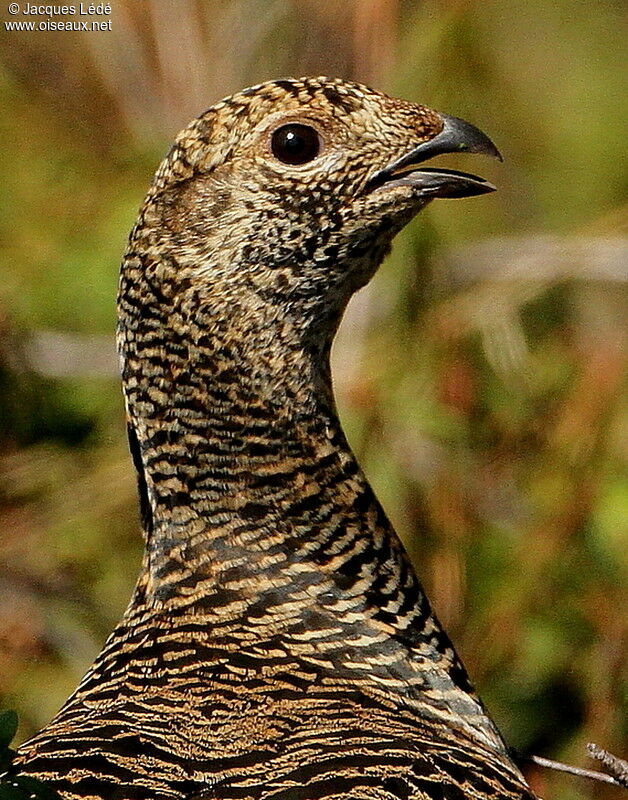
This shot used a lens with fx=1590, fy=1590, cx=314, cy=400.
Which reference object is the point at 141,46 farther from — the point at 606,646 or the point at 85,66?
the point at 606,646

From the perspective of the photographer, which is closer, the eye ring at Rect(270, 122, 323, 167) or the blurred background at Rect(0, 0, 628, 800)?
the eye ring at Rect(270, 122, 323, 167)

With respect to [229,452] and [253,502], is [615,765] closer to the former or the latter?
[253,502]

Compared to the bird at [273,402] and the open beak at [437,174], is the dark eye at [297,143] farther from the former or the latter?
the open beak at [437,174]

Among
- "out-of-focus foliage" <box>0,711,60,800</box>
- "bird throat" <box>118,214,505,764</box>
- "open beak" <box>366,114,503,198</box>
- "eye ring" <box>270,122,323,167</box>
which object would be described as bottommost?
"out-of-focus foliage" <box>0,711,60,800</box>

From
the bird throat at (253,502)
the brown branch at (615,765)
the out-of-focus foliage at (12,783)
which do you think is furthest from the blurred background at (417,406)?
the out-of-focus foliage at (12,783)

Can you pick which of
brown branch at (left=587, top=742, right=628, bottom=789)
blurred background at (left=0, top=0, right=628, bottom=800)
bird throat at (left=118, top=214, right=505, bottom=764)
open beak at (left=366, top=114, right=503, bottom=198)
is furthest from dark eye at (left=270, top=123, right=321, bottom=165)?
blurred background at (left=0, top=0, right=628, bottom=800)

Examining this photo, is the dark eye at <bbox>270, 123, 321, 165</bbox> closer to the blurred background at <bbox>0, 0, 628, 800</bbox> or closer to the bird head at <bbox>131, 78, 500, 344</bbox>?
→ the bird head at <bbox>131, 78, 500, 344</bbox>
